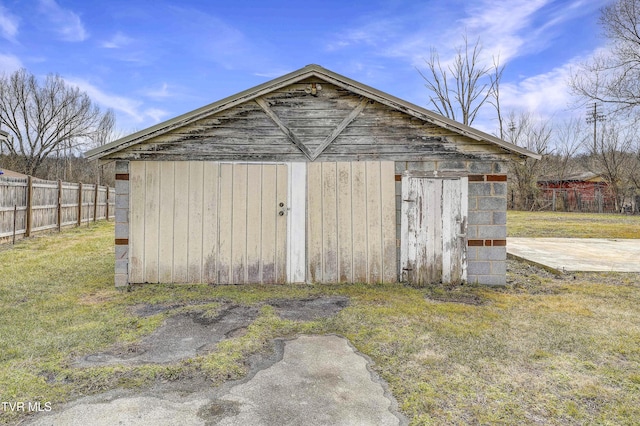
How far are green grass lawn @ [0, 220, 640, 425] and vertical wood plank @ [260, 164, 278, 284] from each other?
315 millimetres

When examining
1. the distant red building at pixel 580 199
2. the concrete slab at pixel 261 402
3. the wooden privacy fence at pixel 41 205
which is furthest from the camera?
the distant red building at pixel 580 199

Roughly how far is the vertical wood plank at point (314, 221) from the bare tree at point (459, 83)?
22628 millimetres

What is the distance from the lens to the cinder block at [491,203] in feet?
19.3

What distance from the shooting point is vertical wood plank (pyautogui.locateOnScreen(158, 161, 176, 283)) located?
5875mm

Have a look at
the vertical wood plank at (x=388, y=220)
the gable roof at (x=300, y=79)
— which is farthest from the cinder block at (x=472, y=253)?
the gable roof at (x=300, y=79)

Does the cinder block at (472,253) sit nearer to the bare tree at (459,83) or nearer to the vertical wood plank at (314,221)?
the vertical wood plank at (314,221)

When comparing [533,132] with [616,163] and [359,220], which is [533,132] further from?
[359,220]

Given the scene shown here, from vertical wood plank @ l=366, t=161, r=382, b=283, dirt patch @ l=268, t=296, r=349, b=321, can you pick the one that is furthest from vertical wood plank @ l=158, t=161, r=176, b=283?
vertical wood plank @ l=366, t=161, r=382, b=283

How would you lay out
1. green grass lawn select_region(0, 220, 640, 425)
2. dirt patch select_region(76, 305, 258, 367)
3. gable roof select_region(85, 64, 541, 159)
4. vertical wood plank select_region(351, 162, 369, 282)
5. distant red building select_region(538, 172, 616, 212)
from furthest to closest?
distant red building select_region(538, 172, 616, 212) → vertical wood plank select_region(351, 162, 369, 282) → gable roof select_region(85, 64, 541, 159) → dirt patch select_region(76, 305, 258, 367) → green grass lawn select_region(0, 220, 640, 425)

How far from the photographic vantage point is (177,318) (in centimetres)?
436

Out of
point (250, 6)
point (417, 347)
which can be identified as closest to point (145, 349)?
point (417, 347)

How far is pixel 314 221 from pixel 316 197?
15.9 inches

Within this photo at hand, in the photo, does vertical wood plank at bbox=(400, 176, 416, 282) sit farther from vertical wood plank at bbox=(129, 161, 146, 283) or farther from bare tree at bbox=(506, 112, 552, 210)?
bare tree at bbox=(506, 112, 552, 210)

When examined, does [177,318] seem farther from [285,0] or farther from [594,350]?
[285,0]
